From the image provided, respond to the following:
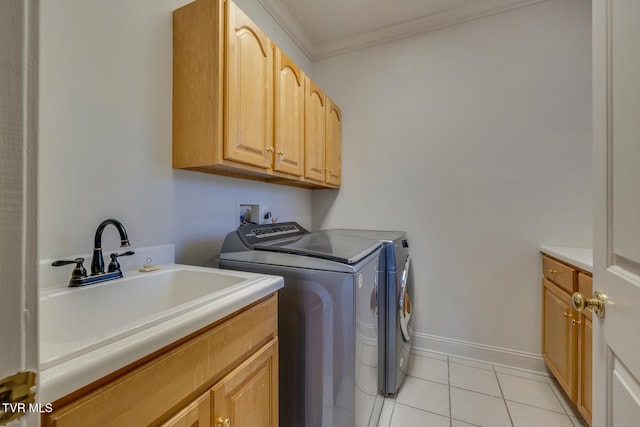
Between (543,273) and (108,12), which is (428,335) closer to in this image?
(543,273)

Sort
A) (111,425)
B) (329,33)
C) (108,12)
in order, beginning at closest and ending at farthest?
(111,425)
(108,12)
(329,33)

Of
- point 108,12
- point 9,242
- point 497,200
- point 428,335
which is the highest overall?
point 108,12

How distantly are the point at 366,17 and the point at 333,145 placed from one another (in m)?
1.05

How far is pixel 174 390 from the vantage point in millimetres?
589

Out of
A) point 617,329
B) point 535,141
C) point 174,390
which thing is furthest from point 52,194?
point 535,141

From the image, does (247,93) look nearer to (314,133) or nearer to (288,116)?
(288,116)

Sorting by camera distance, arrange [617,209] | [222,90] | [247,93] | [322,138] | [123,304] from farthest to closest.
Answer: [322,138]
[247,93]
[222,90]
[123,304]
[617,209]

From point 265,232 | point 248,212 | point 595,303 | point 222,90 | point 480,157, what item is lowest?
point 595,303

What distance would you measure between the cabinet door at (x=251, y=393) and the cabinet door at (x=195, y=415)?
22 millimetres

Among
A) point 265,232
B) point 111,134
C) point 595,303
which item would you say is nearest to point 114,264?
point 111,134

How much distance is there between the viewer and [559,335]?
1.63 meters

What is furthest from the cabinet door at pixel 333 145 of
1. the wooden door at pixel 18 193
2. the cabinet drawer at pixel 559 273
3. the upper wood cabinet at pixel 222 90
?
the wooden door at pixel 18 193

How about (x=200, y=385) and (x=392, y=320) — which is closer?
(x=200, y=385)

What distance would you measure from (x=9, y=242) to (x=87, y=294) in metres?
0.77
